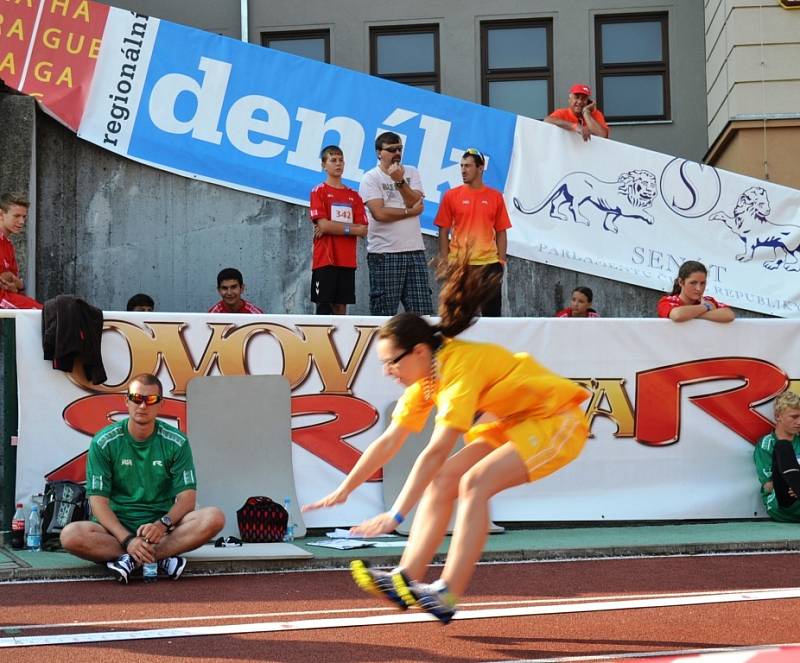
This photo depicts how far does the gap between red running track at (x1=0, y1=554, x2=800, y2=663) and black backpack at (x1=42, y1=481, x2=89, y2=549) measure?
112 centimetres

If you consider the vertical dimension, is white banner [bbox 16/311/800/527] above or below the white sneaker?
above

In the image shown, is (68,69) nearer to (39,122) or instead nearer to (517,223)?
(39,122)

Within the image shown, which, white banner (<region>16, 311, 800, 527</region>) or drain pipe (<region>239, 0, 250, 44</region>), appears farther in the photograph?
drain pipe (<region>239, 0, 250, 44</region>)

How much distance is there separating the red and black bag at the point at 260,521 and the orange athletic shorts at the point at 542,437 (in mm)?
3900

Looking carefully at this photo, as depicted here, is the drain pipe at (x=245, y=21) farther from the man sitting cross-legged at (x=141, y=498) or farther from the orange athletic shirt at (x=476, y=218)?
the man sitting cross-legged at (x=141, y=498)

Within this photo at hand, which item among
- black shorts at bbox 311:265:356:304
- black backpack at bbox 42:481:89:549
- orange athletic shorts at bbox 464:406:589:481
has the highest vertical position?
black shorts at bbox 311:265:356:304

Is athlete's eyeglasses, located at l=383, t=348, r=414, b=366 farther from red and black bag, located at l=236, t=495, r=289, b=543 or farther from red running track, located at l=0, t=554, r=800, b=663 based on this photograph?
red and black bag, located at l=236, t=495, r=289, b=543

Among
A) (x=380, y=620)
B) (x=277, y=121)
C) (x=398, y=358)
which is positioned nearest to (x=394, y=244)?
(x=277, y=121)

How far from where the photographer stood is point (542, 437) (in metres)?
6.17

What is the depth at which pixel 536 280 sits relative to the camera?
1375 centimetres

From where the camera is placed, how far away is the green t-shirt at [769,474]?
1090 cm

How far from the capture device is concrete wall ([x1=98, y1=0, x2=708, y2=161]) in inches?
802

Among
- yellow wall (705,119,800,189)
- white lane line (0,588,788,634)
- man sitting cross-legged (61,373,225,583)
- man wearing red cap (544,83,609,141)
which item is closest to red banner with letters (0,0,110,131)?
man wearing red cap (544,83,609,141)

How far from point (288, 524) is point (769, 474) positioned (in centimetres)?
425
